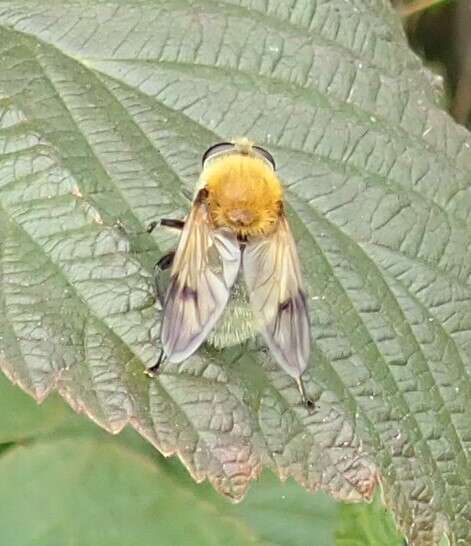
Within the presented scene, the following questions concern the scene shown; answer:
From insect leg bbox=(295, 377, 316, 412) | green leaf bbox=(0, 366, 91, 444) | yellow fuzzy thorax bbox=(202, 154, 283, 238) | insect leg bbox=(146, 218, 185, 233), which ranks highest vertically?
yellow fuzzy thorax bbox=(202, 154, 283, 238)

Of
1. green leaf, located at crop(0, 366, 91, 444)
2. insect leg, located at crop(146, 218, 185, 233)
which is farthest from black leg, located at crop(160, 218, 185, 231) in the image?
green leaf, located at crop(0, 366, 91, 444)

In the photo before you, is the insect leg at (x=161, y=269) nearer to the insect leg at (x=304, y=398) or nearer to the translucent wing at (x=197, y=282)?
the translucent wing at (x=197, y=282)

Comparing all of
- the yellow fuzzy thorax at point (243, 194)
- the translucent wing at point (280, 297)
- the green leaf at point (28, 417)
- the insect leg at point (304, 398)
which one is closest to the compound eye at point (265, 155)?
the yellow fuzzy thorax at point (243, 194)

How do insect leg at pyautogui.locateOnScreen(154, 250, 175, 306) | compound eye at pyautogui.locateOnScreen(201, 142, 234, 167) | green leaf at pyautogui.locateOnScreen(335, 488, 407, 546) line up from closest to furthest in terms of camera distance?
1. insect leg at pyautogui.locateOnScreen(154, 250, 175, 306)
2. compound eye at pyautogui.locateOnScreen(201, 142, 234, 167)
3. green leaf at pyautogui.locateOnScreen(335, 488, 407, 546)

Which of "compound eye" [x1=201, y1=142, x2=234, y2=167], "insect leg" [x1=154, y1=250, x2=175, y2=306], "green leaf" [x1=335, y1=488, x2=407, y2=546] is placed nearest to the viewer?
"insect leg" [x1=154, y1=250, x2=175, y2=306]

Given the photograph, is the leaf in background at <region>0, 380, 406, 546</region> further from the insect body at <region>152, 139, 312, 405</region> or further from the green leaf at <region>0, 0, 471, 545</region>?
the insect body at <region>152, 139, 312, 405</region>

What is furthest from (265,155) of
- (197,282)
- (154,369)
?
(154,369)

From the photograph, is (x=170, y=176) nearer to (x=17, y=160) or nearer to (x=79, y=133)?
(x=79, y=133)
